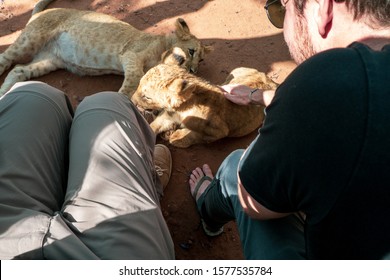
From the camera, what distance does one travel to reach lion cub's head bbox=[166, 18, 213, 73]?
14.4 feet

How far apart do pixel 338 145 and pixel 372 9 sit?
64 cm

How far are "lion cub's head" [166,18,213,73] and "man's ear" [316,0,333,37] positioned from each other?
113 inches

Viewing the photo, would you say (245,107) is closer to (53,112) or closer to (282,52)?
(282,52)

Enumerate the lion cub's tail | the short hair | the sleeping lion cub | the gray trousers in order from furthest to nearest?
1. the lion cub's tail
2. the sleeping lion cub
3. the gray trousers
4. the short hair

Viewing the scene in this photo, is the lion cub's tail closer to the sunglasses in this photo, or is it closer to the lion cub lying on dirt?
the lion cub lying on dirt

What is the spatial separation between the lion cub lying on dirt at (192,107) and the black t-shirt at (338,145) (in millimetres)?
2205

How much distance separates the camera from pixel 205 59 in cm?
493

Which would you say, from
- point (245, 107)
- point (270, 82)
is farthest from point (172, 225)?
point (270, 82)

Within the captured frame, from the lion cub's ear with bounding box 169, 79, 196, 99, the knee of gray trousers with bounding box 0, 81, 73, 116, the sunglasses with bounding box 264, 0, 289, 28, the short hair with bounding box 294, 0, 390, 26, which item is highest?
the short hair with bounding box 294, 0, 390, 26

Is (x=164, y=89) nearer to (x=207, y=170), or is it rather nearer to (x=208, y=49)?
(x=207, y=170)

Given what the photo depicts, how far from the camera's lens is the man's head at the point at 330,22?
1439 millimetres

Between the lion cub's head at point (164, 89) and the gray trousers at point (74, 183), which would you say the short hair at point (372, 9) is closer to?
the gray trousers at point (74, 183)

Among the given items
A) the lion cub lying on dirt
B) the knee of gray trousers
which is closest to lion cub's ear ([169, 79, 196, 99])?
the lion cub lying on dirt

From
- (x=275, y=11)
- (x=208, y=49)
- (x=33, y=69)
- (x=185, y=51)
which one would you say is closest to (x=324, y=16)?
(x=275, y=11)
